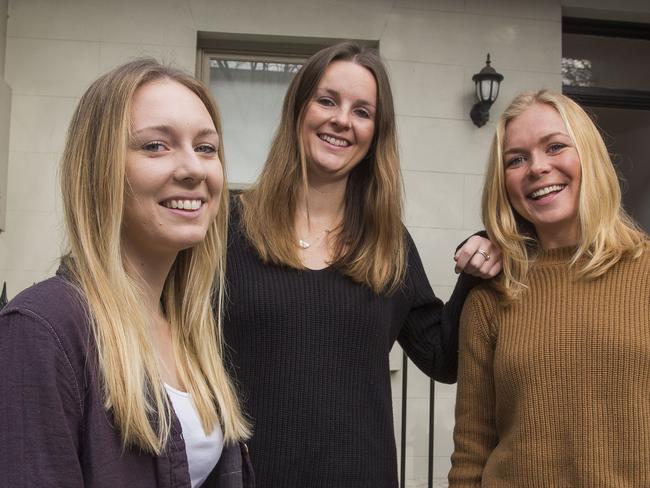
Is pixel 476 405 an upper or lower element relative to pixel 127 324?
lower

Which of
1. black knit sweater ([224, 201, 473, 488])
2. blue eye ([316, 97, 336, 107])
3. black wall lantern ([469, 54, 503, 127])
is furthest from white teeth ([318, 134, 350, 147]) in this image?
black wall lantern ([469, 54, 503, 127])

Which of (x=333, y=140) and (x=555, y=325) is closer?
(x=555, y=325)

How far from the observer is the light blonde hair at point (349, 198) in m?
2.25

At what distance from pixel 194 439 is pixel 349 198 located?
1.18 meters

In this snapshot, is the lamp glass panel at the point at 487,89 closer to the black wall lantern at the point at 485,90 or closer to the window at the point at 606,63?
the black wall lantern at the point at 485,90

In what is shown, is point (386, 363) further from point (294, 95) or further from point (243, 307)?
point (294, 95)

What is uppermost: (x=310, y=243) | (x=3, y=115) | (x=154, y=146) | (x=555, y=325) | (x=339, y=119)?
(x=3, y=115)

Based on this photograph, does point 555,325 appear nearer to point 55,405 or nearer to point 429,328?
point 429,328

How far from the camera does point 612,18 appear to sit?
5.50 metres

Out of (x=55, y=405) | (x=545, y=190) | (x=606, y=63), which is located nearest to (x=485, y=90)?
(x=606, y=63)

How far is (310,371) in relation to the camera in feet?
6.82

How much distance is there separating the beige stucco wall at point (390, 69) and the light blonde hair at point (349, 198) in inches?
104

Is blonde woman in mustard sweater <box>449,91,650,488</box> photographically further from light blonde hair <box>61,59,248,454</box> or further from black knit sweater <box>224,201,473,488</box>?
light blonde hair <box>61,59,248,454</box>

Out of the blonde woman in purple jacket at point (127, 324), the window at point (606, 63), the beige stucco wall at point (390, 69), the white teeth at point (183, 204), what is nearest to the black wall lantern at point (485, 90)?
the beige stucco wall at point (390, 69)
